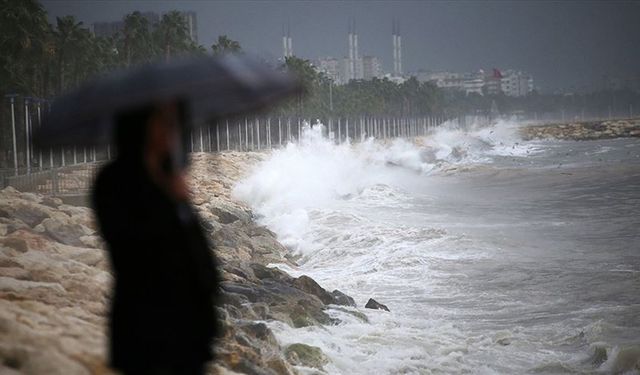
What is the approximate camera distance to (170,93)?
3.00m

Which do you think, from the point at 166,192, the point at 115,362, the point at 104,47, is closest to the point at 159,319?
the point at 115,362

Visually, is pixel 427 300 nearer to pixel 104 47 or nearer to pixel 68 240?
pixel 68 240

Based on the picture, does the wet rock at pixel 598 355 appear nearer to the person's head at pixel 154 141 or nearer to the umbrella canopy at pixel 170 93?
the umbrella canopy at pixel 170 93

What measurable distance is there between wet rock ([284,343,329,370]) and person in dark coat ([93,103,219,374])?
6096mm

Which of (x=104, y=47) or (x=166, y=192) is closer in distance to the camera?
(x=166, y=192)

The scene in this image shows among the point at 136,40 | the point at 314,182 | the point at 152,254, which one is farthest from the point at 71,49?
the point at 152,254

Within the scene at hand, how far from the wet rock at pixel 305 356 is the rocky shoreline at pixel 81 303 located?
0.01 m

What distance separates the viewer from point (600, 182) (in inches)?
1718

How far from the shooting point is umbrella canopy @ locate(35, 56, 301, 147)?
3043mm

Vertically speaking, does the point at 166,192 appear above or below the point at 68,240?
above

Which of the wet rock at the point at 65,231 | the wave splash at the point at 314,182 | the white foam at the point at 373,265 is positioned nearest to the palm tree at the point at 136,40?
the wave splash at the point at 314,182

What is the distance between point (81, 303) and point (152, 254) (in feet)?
17.7

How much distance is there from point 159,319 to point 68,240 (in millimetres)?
11489

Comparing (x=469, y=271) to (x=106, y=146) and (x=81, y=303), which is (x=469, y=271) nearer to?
(x=81, y=303)
